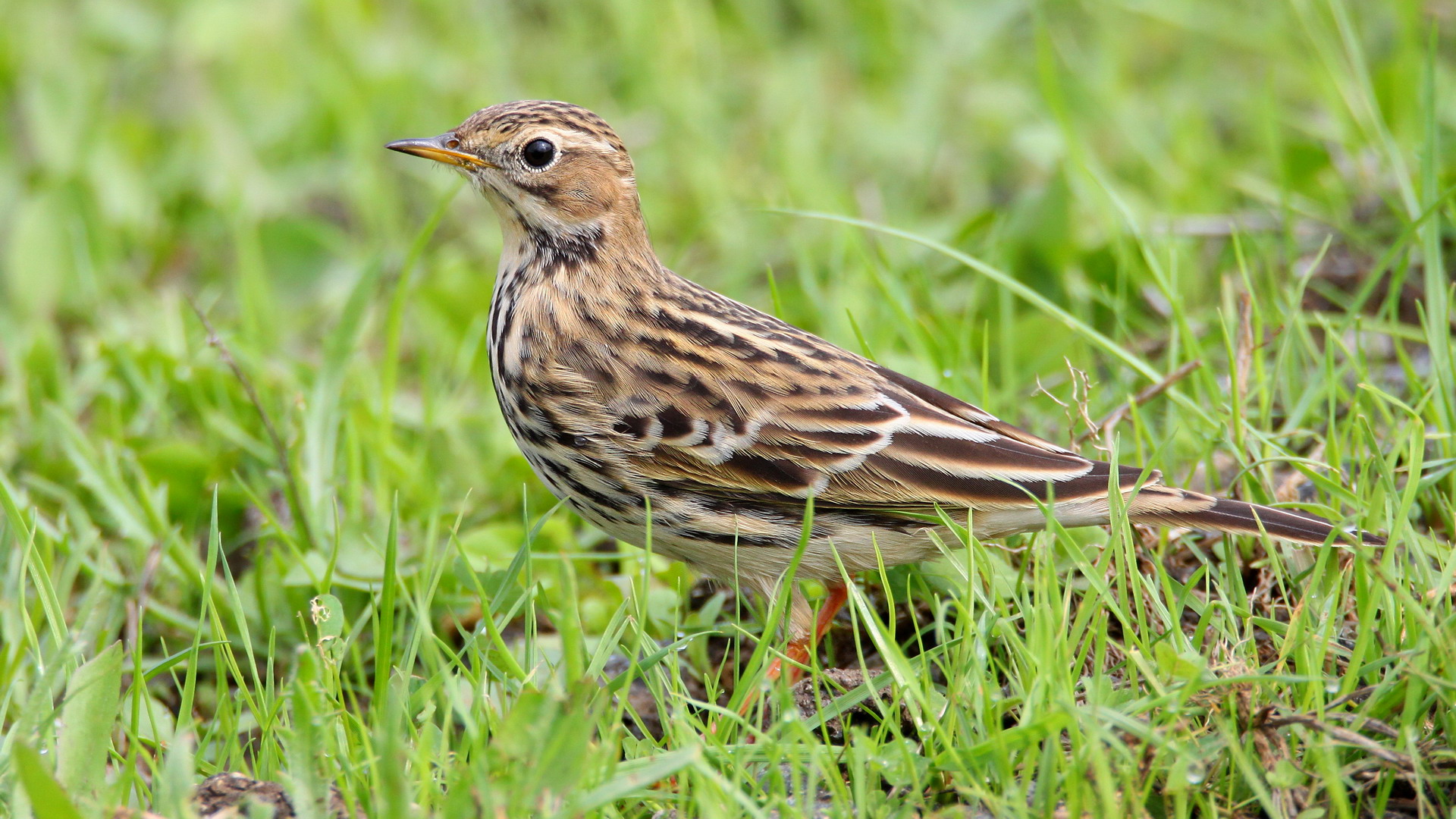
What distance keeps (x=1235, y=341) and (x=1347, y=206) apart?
67.7 inches

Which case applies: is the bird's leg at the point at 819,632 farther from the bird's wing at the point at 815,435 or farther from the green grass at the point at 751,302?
the bird's wing at the point at 815,435

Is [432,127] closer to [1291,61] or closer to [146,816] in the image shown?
[1291,61]

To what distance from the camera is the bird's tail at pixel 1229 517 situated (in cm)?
334

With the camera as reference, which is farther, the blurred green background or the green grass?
the blurred green background

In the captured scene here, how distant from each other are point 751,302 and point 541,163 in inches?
84.2

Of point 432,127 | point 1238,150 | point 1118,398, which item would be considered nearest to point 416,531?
point 1118,398

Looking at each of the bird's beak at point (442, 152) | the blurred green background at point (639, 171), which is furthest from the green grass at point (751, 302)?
the bird's beak at point (442, 152)

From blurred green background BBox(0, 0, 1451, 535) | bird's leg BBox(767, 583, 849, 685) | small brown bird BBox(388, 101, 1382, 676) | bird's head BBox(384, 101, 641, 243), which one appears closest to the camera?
small brown bird BBox(388, 101, 1382, 676)

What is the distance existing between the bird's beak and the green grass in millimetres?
563

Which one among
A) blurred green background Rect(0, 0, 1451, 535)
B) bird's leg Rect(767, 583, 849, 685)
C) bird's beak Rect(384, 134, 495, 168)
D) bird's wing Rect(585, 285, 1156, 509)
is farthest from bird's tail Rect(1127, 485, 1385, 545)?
bird's beak Rect(384, 134, 495, 168)

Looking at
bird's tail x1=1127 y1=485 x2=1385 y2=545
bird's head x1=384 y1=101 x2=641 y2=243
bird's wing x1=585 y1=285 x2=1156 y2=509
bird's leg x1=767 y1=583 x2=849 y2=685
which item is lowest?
bird's leg x1=767 y1=583 x2=849 y2=685

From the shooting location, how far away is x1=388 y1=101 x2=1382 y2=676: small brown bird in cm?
358

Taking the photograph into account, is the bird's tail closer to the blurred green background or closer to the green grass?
the green grass

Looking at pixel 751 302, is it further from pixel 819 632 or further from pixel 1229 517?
pixel 1229 517
